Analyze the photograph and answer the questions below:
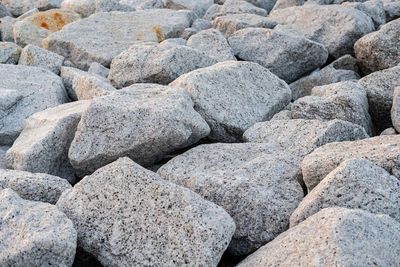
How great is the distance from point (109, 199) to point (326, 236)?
116 cm

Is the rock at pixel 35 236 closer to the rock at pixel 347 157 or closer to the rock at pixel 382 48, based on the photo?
the rock at pixel 347 157

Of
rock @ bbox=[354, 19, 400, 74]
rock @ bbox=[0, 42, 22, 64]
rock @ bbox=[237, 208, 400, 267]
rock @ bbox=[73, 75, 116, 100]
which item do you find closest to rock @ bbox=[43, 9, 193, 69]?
rock @ bbox=[0, 42, 22, 64]

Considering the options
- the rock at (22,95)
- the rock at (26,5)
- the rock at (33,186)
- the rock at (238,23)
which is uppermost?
the rock at (33,186)

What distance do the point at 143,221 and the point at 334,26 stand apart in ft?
15.4

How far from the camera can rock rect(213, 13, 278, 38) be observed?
21.8 ft

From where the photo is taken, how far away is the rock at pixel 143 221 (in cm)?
249

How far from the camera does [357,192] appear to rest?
2.67 metres

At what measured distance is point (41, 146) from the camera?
12.0 ft

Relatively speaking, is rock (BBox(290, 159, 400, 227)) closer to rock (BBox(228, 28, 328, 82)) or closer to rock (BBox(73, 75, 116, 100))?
rock (BBox(73, 75, 116, 100))

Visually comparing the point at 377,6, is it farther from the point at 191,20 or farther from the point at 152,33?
the point at 152,33

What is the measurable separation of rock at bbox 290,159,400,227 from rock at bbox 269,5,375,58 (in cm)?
386

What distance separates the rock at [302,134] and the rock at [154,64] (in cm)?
120

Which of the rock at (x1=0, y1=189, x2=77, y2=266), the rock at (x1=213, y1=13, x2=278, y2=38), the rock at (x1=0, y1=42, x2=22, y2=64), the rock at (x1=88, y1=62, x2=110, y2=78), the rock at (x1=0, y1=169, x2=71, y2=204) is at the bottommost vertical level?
the rock at (x1=0, y1=42, x2=22, y2=64)

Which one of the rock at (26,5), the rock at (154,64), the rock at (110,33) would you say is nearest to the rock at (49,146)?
the rock at (154,64)
